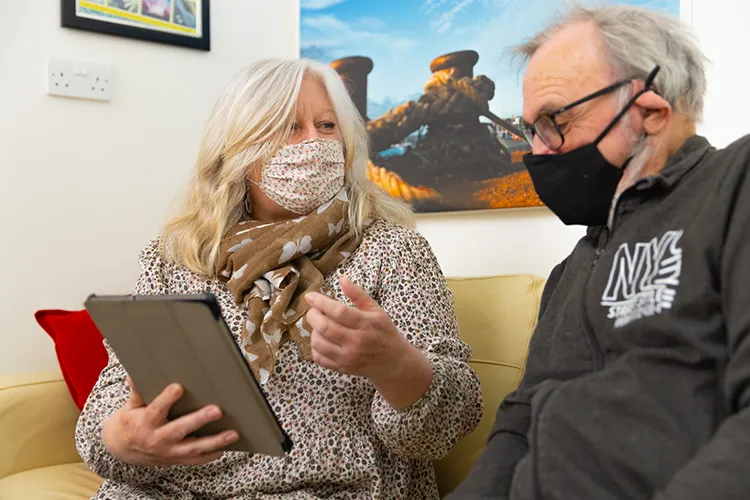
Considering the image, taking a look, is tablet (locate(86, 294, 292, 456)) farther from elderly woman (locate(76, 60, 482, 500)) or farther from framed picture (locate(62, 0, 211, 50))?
framed picture (locate(62, 0, 211, 50))

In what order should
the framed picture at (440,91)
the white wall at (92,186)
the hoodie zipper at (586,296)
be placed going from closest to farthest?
the hoodie zipper at (586,296) < the framed picture at (440,91) < the white wall at (92,186)

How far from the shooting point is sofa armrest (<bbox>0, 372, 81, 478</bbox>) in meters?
1.64

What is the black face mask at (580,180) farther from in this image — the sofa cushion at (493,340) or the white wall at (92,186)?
the white wall at (92,186)

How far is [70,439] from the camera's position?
5.67ft

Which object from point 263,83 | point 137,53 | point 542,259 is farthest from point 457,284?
point 137,53

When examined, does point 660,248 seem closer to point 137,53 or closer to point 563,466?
point 563,466

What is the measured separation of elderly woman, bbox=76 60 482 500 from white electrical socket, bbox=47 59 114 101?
63 centimetres

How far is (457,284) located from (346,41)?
2.93 feet

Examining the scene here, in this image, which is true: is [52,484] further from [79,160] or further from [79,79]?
[79,79]

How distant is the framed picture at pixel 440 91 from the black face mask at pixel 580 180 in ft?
2.27

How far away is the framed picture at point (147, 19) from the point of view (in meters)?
2.04

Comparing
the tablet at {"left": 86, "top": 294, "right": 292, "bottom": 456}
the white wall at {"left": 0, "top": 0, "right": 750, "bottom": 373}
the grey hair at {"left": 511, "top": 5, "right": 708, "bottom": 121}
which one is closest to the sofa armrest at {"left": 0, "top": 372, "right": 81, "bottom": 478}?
the white wall at {"left": 0, "top": 0, "right": 750, "bottom": 373}

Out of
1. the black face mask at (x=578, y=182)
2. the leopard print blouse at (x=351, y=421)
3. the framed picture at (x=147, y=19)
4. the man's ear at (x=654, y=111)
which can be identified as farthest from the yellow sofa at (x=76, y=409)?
the framed picture at (x=147, y=19)

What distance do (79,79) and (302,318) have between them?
45.1 inches
